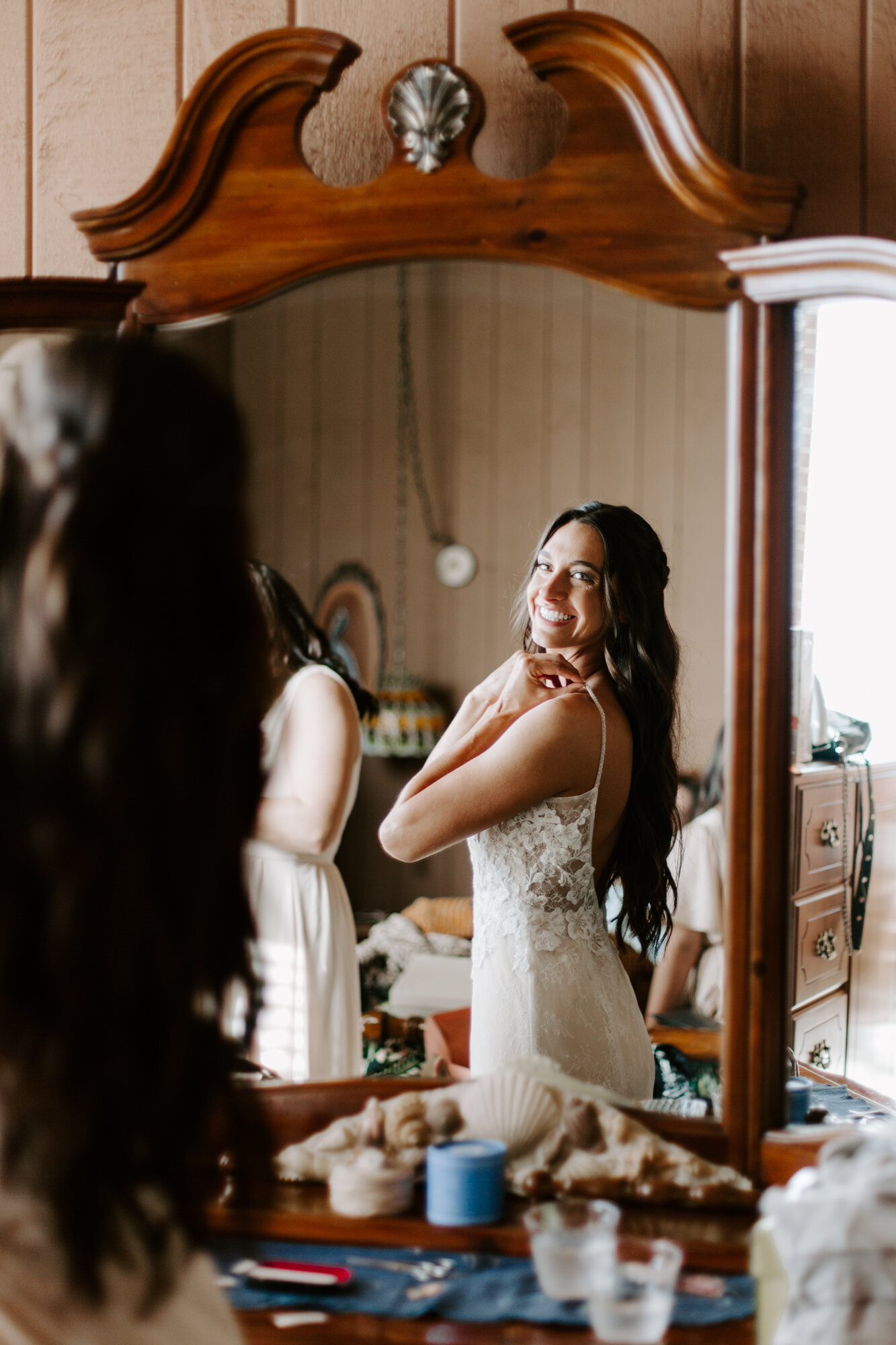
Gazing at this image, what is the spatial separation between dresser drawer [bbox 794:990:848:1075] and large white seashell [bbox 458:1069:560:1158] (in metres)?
0.24

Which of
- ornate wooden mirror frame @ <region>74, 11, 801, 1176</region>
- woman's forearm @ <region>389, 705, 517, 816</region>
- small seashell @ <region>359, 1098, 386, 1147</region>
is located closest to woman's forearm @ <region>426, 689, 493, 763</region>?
woman's forearm @ <region>389, 705, 517, 816</region>

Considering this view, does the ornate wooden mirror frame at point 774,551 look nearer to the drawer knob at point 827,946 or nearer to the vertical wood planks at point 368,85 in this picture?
the drawer knob at point 827,946

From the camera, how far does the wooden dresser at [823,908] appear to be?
1099 mm

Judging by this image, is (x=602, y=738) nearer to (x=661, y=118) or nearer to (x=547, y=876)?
(x=547, y=876)

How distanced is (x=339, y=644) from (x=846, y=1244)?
0.66 metres

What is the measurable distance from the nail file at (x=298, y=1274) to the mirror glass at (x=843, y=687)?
1.54 ft

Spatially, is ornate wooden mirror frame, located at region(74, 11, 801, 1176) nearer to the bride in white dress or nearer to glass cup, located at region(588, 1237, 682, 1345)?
the bride in white dress

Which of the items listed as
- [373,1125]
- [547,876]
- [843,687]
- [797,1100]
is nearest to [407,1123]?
[373,1125]

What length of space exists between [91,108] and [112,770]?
1.11 metres

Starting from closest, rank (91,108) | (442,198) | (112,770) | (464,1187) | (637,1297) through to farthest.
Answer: (112,770) → (637,1297) → (464,1187) → (442,198) → (91,108)

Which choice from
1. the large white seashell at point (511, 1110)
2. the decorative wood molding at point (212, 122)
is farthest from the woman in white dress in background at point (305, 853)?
the decorative wood molding at point (212, 122)

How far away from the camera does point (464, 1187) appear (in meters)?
1.03

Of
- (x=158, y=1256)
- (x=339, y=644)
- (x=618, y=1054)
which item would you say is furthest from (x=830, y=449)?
(x=158, y=1256)

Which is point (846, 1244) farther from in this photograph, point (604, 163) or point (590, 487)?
point (604, 163)
